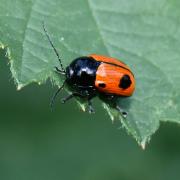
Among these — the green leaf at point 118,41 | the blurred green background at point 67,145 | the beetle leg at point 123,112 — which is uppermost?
the green leaf at point 118,41

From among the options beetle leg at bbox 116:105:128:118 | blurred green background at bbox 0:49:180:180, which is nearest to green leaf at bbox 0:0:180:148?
beetle leg at bbox 116:105:128:118

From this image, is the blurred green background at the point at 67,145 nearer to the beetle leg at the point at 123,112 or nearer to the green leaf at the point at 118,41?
the green leaf at the point at 118,41

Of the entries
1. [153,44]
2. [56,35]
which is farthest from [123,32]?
[56,35]

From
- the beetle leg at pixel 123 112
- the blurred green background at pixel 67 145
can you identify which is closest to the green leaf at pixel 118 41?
the beetle leg at pixel 123 112

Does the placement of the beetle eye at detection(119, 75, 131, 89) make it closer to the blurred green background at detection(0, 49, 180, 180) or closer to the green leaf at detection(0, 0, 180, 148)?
the green leaf at detection(0, 0, 180, 148)

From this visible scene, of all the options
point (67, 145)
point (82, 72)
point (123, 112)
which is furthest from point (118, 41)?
point (67, 145)

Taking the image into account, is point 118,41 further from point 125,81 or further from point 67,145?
point 67,145

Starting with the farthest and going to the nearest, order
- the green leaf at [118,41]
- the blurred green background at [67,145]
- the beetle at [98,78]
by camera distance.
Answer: the blurred green background at [67,145], the beetle at [98,78], the green leaf at [118,41]
